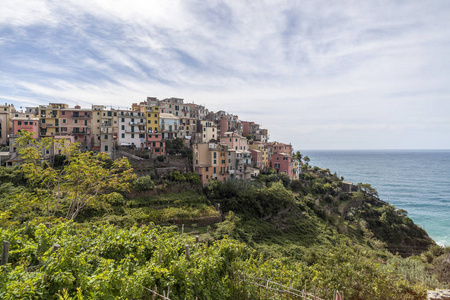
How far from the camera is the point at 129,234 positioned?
7.68 metres

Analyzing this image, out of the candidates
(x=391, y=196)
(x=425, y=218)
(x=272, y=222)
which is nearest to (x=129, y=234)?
(x=272, y=222)

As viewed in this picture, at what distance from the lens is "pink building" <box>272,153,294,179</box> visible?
48.2 metres

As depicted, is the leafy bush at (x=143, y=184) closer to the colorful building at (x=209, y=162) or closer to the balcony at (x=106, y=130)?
the colorful building at (x=209, y=162)

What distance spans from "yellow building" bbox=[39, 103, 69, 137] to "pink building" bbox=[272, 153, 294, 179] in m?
40.7

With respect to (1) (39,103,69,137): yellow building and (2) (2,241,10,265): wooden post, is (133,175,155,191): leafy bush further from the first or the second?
(2) (2,241,10,265): wooden post

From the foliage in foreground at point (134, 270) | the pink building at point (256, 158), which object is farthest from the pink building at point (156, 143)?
the foliage in foreground at point (134, 270)

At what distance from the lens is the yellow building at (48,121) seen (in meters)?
38.4

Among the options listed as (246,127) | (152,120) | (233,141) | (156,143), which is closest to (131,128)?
(152,120)

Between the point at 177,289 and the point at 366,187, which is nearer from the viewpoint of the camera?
the point at 177,289

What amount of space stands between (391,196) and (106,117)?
83.7 metres

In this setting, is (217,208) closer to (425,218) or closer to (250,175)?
(250,175)

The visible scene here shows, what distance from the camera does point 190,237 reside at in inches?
366

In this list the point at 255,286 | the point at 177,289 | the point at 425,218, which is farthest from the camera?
the point at 425,218

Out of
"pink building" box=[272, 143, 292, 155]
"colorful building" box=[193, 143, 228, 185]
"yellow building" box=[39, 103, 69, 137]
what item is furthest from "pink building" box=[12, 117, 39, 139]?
"pink building" box=[272, 143, 292, 155]
